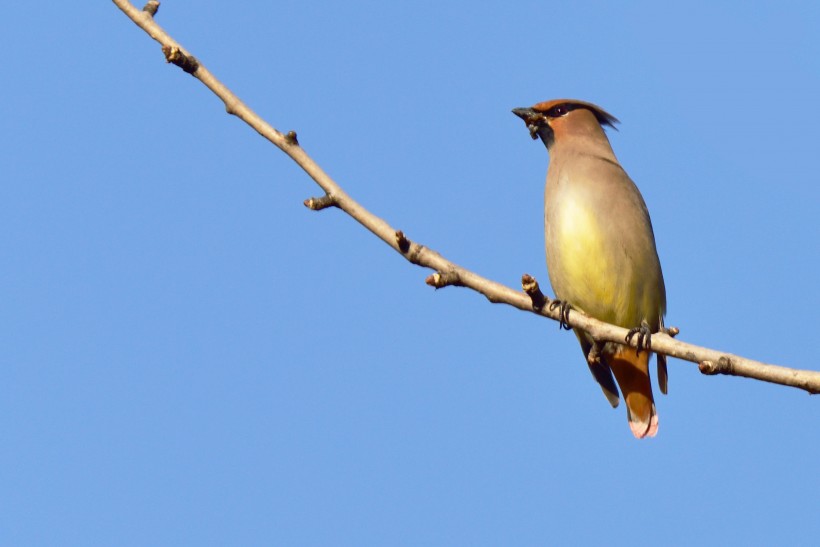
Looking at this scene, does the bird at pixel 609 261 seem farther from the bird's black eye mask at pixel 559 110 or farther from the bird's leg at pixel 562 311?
the bird's leg at pixel 562 311

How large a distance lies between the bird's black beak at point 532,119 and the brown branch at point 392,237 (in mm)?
2619

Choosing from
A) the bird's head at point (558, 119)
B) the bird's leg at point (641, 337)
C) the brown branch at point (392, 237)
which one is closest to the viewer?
the brown branch at point (392, 237)

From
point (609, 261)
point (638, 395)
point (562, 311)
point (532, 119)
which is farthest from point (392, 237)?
point (532, 119)

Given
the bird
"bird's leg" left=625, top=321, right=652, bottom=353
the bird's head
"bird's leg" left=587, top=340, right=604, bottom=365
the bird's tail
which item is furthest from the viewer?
the bird's head

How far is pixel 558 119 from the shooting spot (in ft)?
18.7

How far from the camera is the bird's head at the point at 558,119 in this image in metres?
5.67

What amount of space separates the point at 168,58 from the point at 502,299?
1144mm

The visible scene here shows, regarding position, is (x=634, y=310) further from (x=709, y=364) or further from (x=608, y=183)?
(x=709, y=364)

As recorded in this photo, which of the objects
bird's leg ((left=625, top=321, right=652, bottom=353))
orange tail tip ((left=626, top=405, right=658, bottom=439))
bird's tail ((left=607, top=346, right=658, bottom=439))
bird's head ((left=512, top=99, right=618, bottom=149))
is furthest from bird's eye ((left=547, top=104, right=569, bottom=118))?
bird's leg ((left=625, top=321, right=652, bottom=353))

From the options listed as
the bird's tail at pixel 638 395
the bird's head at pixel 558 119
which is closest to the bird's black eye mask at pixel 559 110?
the bird's head at pixel 558 119

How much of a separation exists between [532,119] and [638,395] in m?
1.55

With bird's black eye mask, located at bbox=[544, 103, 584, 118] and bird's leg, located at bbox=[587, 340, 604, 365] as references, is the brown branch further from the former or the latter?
bird's black eye mask, located at bbox=[544, 103, 584, 118]

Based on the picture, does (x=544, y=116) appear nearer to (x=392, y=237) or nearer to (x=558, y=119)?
(x=558, y=119)

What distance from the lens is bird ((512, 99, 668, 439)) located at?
4.95 m
